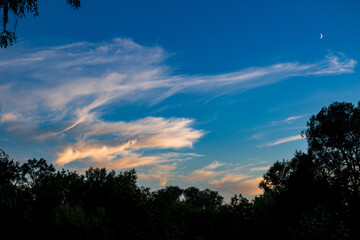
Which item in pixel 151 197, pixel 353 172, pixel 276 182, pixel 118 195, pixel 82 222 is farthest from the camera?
pixel 276 182

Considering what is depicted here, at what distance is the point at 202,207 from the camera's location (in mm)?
18453

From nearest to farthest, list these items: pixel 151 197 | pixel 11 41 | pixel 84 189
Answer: pixel 11 41
pixel 151 197
pixel 84 189

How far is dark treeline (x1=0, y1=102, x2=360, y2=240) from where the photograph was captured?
44.1ft

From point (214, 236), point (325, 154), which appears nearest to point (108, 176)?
point (214, 236)

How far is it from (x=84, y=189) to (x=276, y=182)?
33591 millimetres

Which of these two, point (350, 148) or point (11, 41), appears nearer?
point (11, 41)

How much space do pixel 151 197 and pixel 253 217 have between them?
11.4 metres

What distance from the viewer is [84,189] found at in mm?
28250

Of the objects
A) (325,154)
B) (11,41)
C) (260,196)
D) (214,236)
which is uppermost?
(11,41)

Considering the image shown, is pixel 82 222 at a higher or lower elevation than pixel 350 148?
lower

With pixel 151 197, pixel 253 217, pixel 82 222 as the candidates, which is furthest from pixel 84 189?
pixel 253 217

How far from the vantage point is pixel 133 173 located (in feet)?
97.1

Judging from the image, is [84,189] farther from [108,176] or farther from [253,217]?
[253,217]

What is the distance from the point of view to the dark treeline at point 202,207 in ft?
44.1
